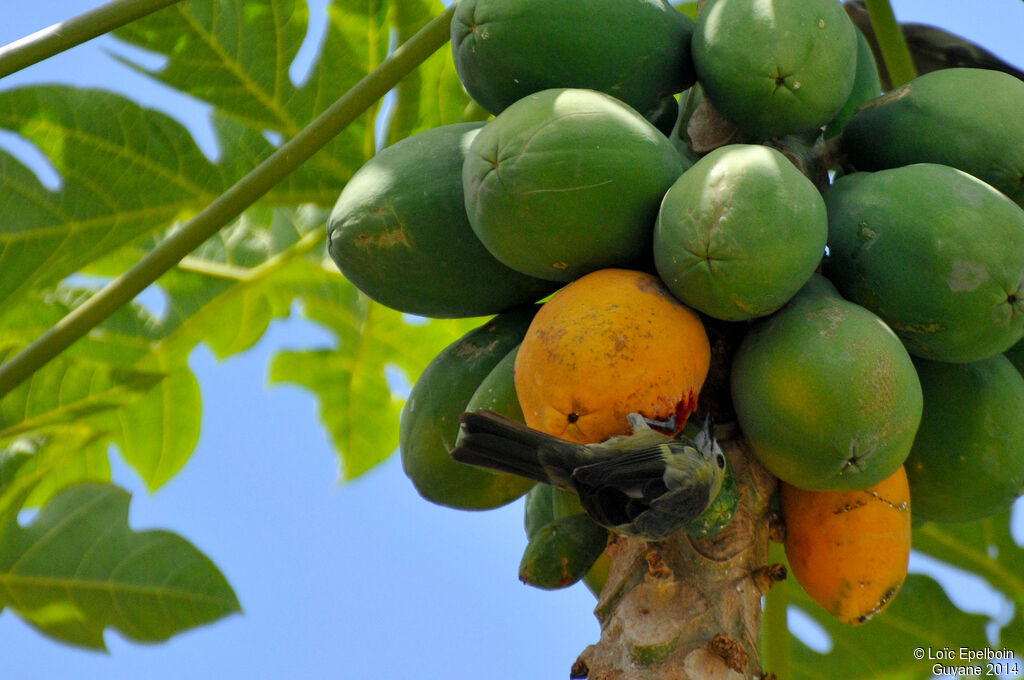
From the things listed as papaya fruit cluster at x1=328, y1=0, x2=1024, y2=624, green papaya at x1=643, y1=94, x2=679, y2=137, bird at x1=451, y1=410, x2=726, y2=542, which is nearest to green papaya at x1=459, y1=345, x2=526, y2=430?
papaya fruit cluster at x1=328, y1=0, x2=1024, y2=624

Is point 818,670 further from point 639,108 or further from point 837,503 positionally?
point 639,108

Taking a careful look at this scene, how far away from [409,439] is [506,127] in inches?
21.5

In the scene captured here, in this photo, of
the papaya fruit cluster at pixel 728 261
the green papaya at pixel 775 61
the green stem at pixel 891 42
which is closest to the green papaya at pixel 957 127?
the papaya fruit cluster at pixel 728 261

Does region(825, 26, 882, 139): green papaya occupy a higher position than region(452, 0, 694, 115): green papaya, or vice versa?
region(452, 0, 694, 115): green papaya

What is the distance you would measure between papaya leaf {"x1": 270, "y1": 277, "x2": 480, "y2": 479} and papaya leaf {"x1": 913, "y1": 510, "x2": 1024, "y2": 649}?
1.40 metres

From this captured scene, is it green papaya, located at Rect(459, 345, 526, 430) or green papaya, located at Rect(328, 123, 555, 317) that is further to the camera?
green papaya, located at Rect(328, 123, 555, 317)

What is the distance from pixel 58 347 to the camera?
209 centimetres

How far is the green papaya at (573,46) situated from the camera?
1586mm

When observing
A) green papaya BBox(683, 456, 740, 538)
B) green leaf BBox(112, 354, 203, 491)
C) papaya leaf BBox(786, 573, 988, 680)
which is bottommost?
papaya leaf BBox(786, 573, 988, 680)

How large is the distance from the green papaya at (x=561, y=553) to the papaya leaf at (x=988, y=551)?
1546 mm

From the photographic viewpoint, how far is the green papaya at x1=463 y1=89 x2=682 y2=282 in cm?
136

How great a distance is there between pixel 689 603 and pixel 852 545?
0.28 m

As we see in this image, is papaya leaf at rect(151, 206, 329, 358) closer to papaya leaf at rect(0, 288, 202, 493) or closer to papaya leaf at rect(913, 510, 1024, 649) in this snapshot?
papaya leaf at rect(0, 288, 202, 493)

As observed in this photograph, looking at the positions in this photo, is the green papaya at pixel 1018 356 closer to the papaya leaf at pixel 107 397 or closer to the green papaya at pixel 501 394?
the green papaya at pixel 501 394
